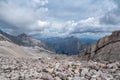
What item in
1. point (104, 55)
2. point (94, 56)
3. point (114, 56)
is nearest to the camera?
point (114, 56)

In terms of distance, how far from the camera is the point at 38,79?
54.9 ft

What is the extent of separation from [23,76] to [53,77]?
2428mm

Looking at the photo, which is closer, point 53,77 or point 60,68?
point 53,77

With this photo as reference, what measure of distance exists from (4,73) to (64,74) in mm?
5870

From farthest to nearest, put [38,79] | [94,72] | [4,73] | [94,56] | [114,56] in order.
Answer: [94,56]
[114,56]
[4,73]
[94,72]
[38,79]

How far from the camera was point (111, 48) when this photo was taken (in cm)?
3155

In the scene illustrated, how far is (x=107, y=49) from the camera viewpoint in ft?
107

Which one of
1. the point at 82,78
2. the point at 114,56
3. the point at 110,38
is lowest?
the point at 82,78

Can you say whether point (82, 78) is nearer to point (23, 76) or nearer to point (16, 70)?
point (23, 76)

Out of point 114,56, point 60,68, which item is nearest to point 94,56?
point 114,56

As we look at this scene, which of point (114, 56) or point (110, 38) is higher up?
point (110, 38)

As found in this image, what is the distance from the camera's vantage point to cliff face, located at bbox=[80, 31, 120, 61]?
30.2 metres

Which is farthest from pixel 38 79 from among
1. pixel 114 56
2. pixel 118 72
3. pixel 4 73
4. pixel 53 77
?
pixel 114 56

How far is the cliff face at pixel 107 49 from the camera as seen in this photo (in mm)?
30250
